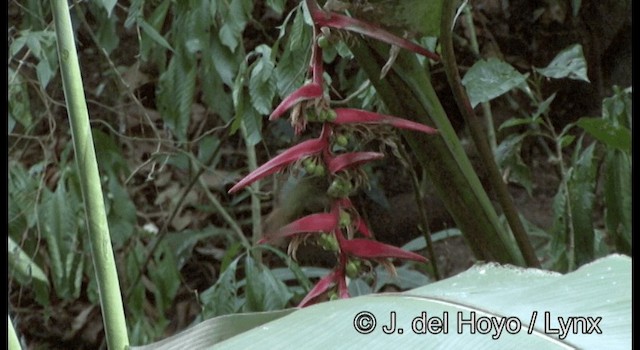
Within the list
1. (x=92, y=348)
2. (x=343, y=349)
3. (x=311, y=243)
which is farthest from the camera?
(x=92, y=348)

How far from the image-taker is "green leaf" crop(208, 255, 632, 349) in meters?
0.23

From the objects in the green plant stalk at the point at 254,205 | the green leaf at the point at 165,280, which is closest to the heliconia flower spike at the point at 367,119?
the green plant stalk at the point at 254,205

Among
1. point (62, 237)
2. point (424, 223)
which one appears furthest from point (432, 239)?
point (62, 237)

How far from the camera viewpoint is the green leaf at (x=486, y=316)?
0.75ft

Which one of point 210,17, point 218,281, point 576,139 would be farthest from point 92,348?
point 576,139

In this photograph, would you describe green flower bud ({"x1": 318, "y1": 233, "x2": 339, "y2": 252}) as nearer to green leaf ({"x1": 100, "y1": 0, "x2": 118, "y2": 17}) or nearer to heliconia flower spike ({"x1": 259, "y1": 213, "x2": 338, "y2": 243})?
heliconia flower spike ({"x1": 259, "y1": 213, "x2": 338, "y2": 243})

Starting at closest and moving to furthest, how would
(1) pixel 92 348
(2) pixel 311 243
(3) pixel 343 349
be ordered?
(3) pixel 343 349
(2) pixel 311 243
(1) pixel 92 348

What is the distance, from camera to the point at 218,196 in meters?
0.54

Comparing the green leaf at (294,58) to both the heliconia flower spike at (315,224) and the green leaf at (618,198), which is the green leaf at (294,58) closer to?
the heliconia flower spike at (315,224)

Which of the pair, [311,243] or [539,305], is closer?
[539,305]

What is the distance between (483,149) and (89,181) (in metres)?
0.21
